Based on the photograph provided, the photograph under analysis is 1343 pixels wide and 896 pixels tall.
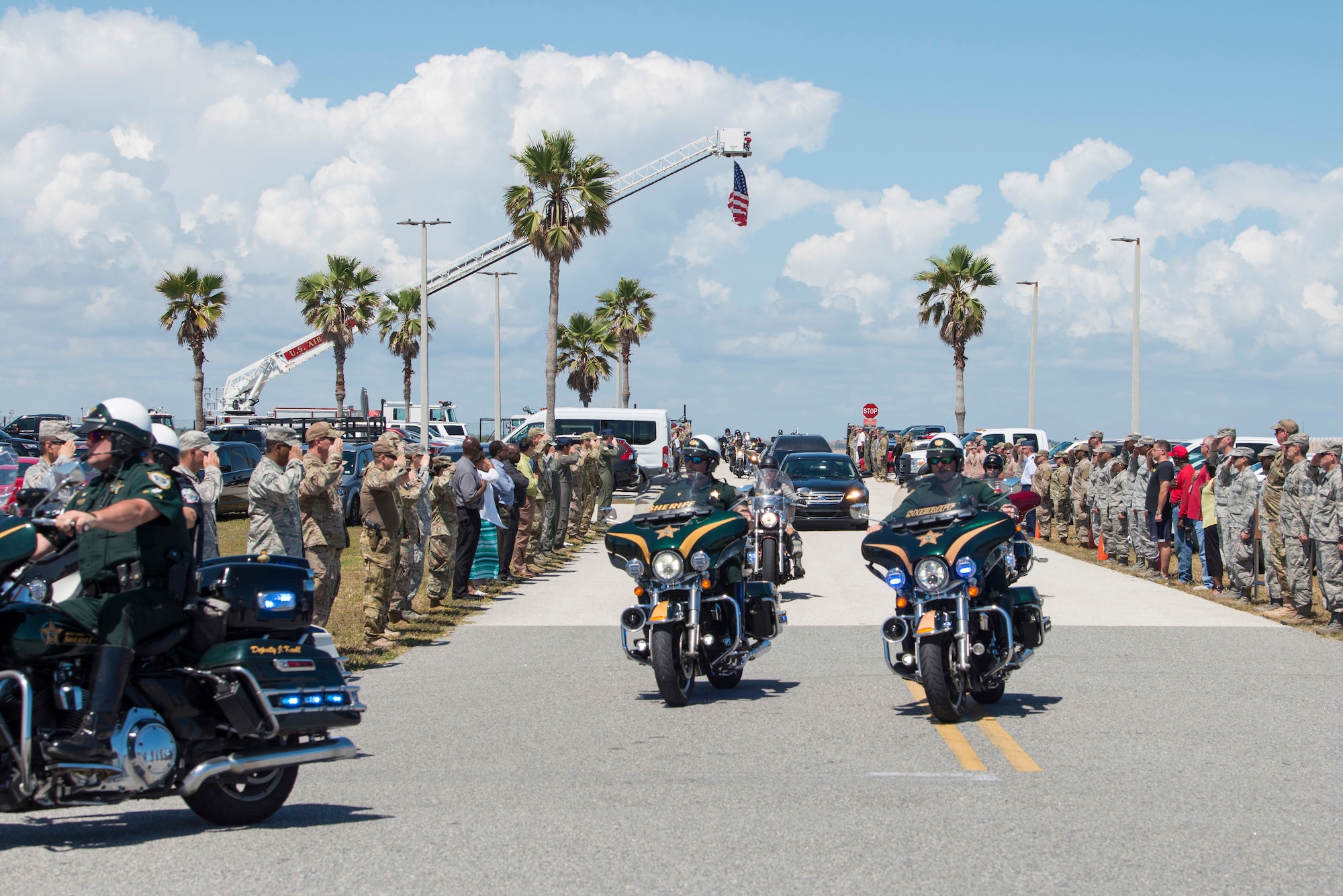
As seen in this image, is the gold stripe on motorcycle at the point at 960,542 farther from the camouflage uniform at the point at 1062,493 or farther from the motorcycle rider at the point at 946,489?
the camouflage uniform at the point at 1062,493

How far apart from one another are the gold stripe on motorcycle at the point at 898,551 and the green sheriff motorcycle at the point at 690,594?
1268mm

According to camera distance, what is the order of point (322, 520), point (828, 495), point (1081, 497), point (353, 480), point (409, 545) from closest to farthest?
point (322, 520)
point (409, 545)
point (1081, 497)
point (353, 480)
point (828, 495)

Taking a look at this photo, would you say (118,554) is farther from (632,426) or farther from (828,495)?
(632,426)

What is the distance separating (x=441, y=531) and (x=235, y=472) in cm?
1295

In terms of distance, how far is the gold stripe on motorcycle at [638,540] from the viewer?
895 cm

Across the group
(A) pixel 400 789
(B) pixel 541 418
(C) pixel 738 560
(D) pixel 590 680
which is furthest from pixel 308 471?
(B) pixel 541 418

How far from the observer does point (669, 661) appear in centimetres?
851

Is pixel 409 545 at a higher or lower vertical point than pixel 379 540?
lower

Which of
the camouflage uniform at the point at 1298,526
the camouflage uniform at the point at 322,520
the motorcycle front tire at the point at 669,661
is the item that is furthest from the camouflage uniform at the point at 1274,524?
the camouflage uniform at the point at 322,520

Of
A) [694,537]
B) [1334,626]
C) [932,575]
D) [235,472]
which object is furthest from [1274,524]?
[235,472]

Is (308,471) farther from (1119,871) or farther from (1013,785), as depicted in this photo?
(1119,871)

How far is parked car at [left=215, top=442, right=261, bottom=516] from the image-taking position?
83.5 feet

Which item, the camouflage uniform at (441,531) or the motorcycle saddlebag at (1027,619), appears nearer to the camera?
the motorcycle saddlebag at (1027,619)

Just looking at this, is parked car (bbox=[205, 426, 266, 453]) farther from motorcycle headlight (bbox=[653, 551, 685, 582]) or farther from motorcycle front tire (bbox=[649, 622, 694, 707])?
motorcycle front tire (bbox=[649, 622, 694, 707])
